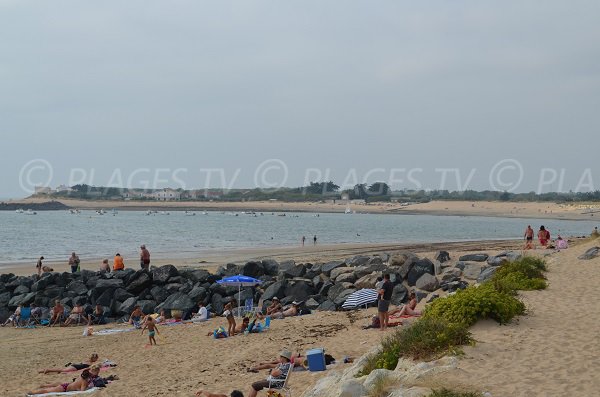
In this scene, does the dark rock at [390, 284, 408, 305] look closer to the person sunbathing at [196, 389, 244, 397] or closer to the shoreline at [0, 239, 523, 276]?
the person sunbathing at [196, 389, 244, 397]

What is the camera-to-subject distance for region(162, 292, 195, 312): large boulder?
2015 centimetres

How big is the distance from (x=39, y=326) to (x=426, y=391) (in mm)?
16425

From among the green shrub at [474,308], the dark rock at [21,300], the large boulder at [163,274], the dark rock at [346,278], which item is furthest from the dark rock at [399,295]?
the dark rock at [21,300]

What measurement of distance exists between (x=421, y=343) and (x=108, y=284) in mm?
16521

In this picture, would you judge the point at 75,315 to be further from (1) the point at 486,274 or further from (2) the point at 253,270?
(1) the point at 486,274

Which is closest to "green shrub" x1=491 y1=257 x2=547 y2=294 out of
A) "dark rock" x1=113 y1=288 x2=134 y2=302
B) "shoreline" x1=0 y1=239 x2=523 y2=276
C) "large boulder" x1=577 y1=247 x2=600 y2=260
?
"large boulder" x1=577 y1=247 x2=600 y2=260

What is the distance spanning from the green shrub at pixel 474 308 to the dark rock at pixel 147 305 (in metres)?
12.7

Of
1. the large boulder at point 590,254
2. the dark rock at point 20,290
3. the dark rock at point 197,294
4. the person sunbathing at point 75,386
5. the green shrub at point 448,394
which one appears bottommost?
the dark rock at point 20,290

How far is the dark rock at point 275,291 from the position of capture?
70.4 ft

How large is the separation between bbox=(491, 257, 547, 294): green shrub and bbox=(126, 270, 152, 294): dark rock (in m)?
12.9

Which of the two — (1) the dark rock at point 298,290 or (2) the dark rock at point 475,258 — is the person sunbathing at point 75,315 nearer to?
(1) the dark rock at point 298,290

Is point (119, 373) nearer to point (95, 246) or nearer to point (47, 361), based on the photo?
point (47, 361)

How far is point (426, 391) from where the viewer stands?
743 centimetres

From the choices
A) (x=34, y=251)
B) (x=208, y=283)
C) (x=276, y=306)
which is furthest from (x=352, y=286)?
(x=34, y=251)
